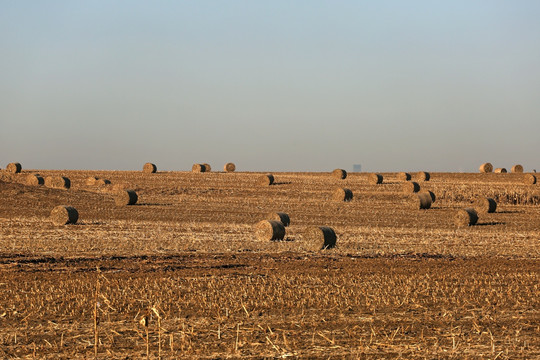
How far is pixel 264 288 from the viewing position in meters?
13.7

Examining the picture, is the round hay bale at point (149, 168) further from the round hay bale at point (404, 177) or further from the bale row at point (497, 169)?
the bale row at point (497, 169)

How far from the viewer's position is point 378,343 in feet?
30.7

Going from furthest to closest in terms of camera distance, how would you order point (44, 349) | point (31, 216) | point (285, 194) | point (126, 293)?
point (285, 194)
point (31, 216)
point (126, 293)
point (44, 349)

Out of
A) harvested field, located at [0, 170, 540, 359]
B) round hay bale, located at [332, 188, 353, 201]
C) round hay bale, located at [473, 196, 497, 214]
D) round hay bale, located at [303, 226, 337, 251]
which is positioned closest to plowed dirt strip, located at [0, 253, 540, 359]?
harvested field, located at [0, 170, 540, 359]

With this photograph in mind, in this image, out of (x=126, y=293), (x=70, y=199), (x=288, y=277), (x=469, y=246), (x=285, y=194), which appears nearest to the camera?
(x=126, y=293)

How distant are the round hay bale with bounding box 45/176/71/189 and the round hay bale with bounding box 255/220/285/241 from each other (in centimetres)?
2507

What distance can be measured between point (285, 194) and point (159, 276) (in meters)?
31.6

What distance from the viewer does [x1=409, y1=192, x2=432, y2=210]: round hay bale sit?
37.6 metres

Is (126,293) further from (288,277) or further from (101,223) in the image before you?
(101,223)

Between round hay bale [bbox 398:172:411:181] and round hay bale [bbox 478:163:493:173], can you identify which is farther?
round hay bale [bbox 478:163:493:173]

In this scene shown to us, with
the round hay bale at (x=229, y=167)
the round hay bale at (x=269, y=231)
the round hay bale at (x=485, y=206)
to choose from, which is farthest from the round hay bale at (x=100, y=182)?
the round hay bale at (x=269, y=231)

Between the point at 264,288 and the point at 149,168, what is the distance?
49231 millimetres

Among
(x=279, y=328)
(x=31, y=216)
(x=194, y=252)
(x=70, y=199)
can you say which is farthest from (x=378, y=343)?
(x=70, y=199)

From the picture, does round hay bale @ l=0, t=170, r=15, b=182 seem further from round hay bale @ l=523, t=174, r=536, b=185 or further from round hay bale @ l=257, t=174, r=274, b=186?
round hay bale @ l=523, t=174, r=536, b=185
